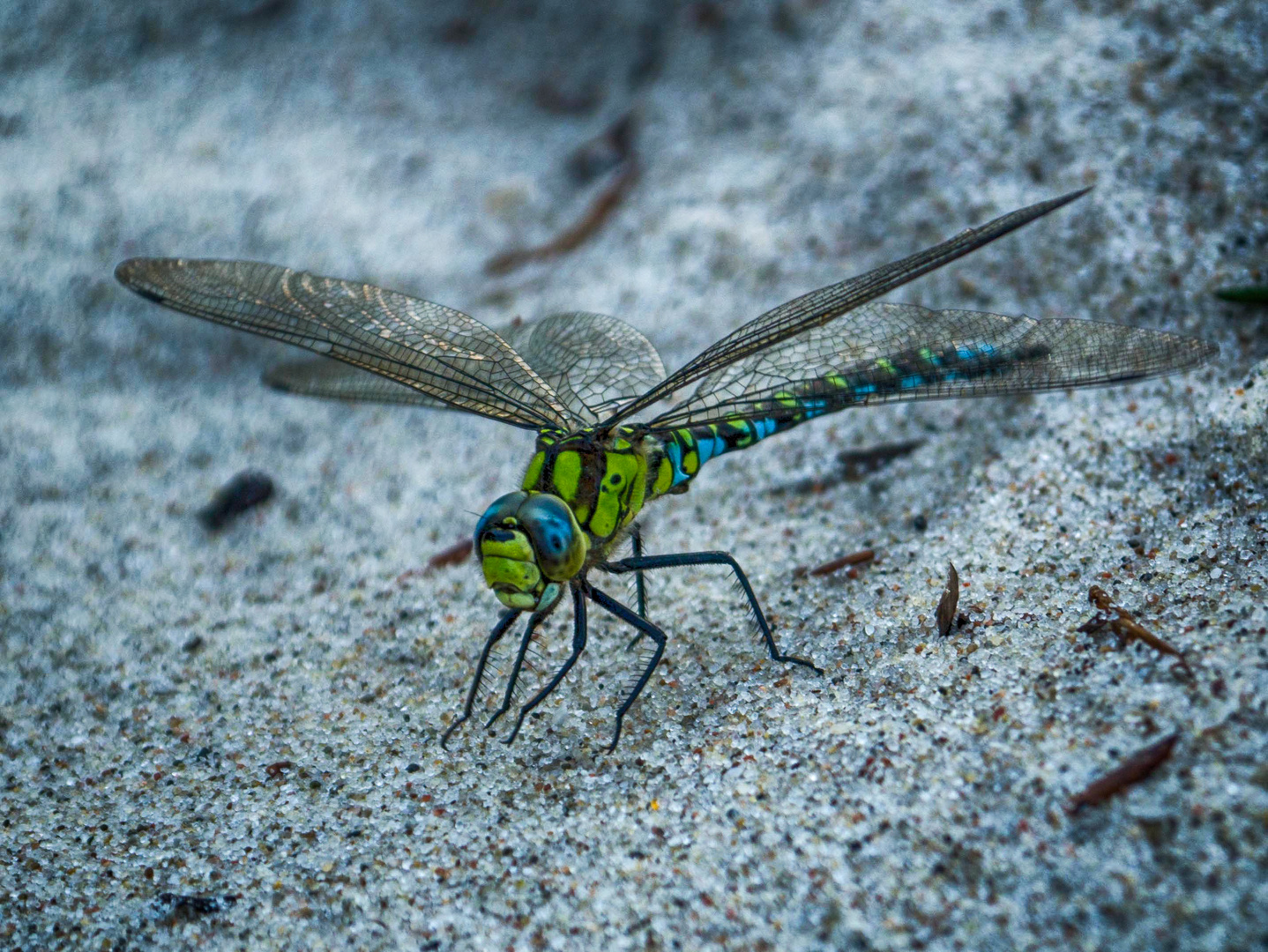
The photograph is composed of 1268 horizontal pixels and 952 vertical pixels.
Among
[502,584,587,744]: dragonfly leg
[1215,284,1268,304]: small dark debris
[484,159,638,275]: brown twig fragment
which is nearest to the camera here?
[502,584,587,744]: dragonfly leg

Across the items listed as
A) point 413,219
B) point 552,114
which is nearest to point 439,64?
point 552,114

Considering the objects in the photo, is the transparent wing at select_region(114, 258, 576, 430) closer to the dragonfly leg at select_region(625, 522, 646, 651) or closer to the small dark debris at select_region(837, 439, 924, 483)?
the dragonfly leg at select_region(625, 522, 646, 651)

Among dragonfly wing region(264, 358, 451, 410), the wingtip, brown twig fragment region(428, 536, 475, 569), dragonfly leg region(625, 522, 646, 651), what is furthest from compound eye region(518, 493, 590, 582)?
the wingtip

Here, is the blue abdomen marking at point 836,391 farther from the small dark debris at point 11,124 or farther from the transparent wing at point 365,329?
the small dark debris at point 11,124

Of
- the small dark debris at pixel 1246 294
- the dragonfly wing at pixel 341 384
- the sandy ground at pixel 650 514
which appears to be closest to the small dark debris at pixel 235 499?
the sandy ground at pixel 650 514

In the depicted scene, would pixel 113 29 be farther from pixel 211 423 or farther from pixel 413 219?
pixel 211 423

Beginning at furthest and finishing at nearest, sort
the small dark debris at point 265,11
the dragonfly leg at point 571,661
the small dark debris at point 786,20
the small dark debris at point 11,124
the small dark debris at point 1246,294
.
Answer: the small dark debris at point 265,11
the small dark debris at point 786,20
the small dark debris at point 11,124
the small dark debris at point 1246,294
the dragonfly leg at point 571,661
